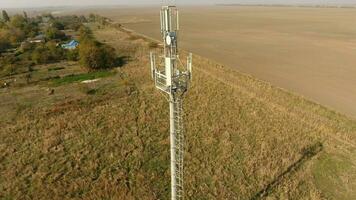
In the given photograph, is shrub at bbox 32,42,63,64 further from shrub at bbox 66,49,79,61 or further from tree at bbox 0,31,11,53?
tree at bbox 0,31,11,53

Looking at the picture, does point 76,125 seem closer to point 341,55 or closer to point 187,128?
point 187,128

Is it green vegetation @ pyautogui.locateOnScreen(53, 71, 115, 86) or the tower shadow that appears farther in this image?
green vegetation @ pyautogui.locateOnScreen(53, 71, 115, 86)

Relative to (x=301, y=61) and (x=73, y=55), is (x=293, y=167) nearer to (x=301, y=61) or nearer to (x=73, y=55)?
(x=301, y=61)

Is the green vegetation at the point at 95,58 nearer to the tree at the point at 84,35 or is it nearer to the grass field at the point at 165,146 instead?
the grass field at the point at 165,146

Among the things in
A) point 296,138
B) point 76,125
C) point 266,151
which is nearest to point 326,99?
point 296,138

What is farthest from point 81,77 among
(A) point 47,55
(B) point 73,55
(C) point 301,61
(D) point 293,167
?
(C) point 301,61

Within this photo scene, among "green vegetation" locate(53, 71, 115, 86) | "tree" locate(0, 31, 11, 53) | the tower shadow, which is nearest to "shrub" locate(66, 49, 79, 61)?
"green vegetation" locate(53, 71, 115, 86)
